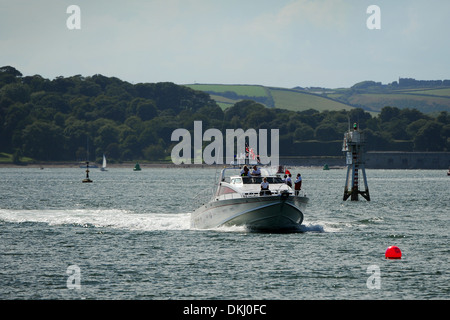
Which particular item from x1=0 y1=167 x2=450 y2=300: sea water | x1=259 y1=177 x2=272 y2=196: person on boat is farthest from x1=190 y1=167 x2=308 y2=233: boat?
x1=0 y1=167 x2=450 y2=300: sea water

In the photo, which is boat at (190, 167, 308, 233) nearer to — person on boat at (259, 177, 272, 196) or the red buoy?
person on boat at (259, 177, 272, 196)

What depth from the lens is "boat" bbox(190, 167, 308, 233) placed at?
4369cm

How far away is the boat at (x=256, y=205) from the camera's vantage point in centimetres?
4369

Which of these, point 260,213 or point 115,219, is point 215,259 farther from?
point 115,219

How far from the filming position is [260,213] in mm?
44094

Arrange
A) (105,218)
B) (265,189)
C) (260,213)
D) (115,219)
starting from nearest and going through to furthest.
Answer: (260,213) < (265,189) < (115,219) < (105,218)

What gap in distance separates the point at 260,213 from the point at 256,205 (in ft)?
2.11

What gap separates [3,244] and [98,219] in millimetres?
15630

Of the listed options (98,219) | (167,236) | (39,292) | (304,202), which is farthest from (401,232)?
(39,292)

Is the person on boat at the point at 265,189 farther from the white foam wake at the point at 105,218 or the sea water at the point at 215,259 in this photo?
the white foam wake at the point at 105,218

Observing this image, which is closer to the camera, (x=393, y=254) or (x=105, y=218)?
(x=393, y=254)

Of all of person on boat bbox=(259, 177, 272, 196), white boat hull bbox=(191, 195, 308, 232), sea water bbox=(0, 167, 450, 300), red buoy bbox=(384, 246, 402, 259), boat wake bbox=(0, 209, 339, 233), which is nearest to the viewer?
sea water bbox=(0, 167, 450, 300)

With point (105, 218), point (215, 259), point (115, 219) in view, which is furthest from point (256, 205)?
point (105, 218)

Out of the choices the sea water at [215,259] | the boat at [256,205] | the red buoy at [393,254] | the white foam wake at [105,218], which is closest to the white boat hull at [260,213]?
the boat at [256,205]
